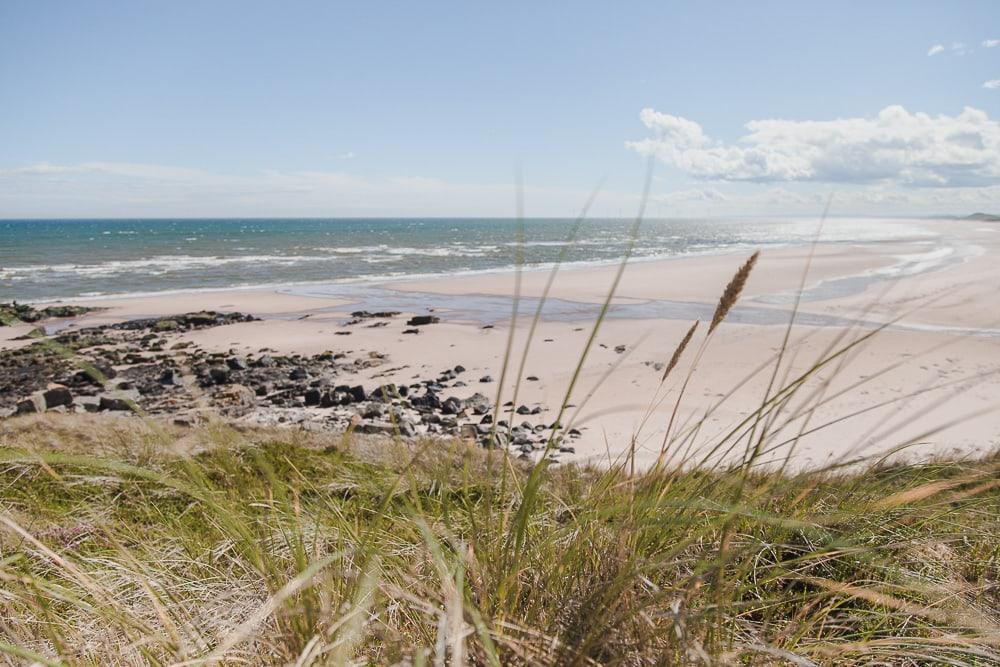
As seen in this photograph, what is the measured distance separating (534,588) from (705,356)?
510 inches

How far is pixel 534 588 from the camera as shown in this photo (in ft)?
4.74

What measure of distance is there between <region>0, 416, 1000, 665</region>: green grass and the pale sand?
34 centimetres

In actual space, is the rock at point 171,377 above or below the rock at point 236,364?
below

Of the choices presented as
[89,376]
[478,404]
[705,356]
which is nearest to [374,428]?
[478,404]

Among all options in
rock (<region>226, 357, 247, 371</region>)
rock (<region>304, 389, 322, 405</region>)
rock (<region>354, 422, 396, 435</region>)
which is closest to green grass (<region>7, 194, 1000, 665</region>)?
rock (<region>354, 422, 396, 435</region>)

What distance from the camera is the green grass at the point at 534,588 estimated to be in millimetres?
1203

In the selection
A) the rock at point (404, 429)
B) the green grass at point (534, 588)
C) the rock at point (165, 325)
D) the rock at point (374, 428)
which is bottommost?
the rock at point (404, 429)

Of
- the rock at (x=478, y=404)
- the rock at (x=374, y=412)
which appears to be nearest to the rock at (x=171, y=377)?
the rock at (x=374, y=412)

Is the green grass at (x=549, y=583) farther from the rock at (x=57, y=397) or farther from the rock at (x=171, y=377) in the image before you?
the rock at (x=171, y=377)

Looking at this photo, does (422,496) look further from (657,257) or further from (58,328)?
(657,257)

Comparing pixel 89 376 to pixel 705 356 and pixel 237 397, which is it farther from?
pixel 705 356

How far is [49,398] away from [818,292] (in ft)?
85.3

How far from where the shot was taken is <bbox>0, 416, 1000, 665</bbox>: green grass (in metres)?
1.20

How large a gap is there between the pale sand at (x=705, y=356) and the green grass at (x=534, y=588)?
1.13 ft
